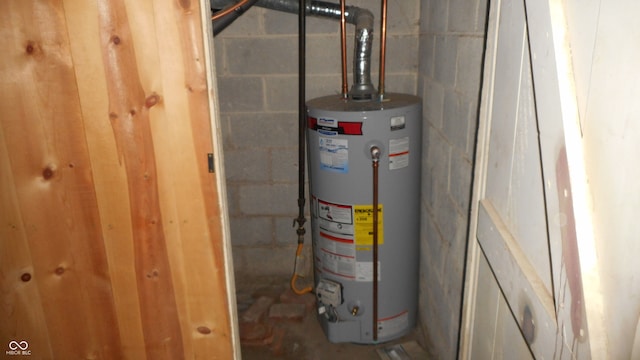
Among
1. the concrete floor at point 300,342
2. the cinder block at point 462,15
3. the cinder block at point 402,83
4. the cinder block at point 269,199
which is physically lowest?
the concrete floor at point 300,342

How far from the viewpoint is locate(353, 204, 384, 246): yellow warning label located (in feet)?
5.87

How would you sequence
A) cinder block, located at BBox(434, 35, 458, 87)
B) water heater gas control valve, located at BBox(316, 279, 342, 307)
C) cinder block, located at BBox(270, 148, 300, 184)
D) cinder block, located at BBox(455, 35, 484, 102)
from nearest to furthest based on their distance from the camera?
1. cinder block, located at BBox(455, 35, 484, 102)
2. cinder block, located at BBox(434, 35, 458, 87)
3. water heater gas control valve, located at BBox(316, 279, 342, 307)
4. cinder block, located at BBox(270, 148, 300, 184)

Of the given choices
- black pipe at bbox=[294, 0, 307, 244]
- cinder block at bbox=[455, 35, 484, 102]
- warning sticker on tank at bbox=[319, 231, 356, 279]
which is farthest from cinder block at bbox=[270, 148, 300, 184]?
cinder block at bbox=[455, 35, 484, 102]

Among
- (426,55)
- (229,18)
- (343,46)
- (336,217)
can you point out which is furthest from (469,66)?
(229,18)

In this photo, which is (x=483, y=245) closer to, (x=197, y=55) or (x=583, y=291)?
(x=583, y=291)

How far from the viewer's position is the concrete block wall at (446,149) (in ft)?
4.56

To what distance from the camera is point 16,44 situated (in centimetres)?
103

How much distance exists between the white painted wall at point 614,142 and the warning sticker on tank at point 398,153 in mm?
1211

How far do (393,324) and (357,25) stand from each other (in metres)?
1.45

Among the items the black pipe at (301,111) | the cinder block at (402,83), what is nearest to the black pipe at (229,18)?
the black pipe at (301,111)

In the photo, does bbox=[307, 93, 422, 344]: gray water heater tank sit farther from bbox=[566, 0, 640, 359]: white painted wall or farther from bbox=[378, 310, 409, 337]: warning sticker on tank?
bbox=[566, 0, 640, 359]: white painted wall

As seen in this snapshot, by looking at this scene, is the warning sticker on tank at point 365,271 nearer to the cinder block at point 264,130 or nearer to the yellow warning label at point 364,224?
the yellow warning label at point 364,224

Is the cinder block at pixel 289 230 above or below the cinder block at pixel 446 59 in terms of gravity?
below

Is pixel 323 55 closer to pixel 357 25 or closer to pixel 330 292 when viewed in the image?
pixel 357 25
